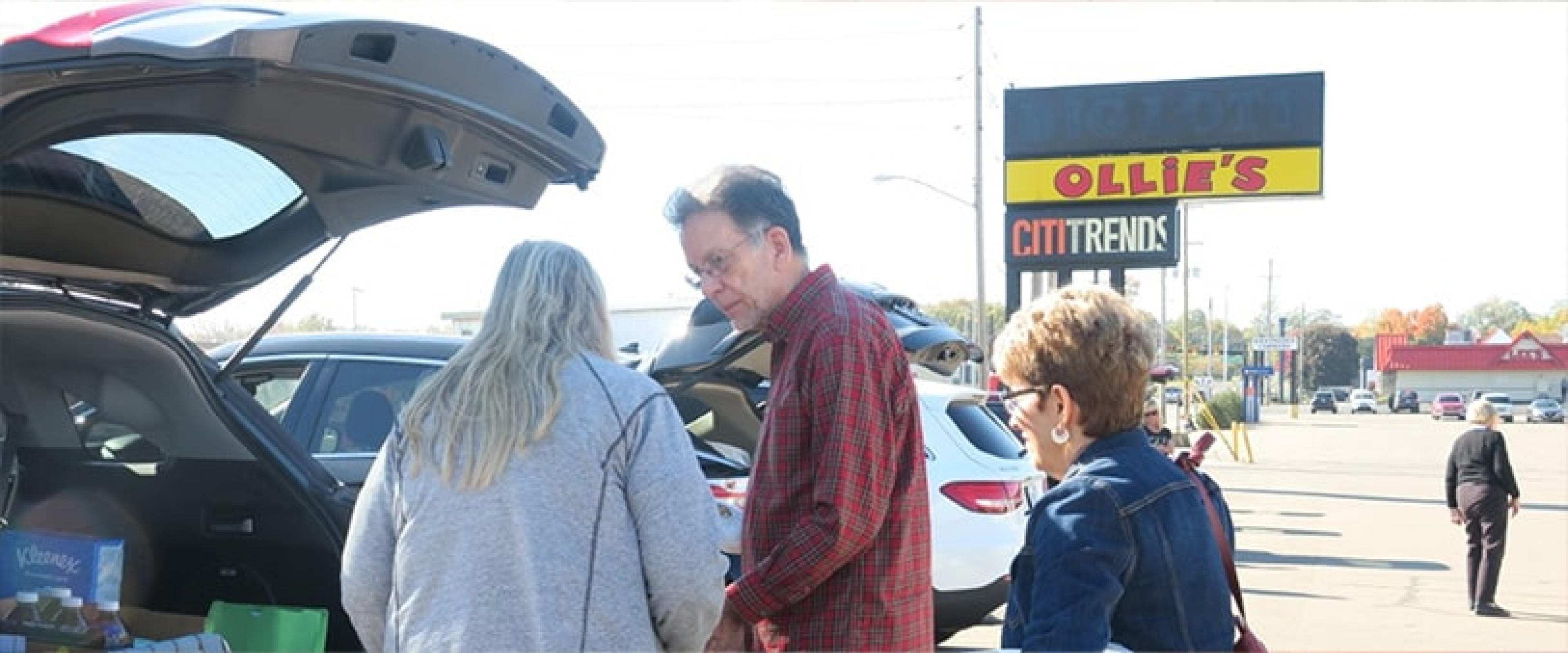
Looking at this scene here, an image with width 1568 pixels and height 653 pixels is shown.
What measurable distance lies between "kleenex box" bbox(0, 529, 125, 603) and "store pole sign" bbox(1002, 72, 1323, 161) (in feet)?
39.8

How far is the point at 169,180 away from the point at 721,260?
1653mm

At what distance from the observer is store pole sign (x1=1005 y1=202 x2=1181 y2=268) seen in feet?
48.3

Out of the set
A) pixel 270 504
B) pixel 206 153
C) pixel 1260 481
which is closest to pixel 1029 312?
pixel 206 153

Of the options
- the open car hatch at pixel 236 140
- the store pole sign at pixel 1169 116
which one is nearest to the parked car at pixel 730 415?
the open car hatch at pixel 236 140

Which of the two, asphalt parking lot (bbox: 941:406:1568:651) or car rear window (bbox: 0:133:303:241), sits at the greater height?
car rear window (bbox: 0:133:303:241)

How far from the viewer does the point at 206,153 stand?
346 centimetres

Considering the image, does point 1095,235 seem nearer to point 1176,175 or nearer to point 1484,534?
point 1176,175

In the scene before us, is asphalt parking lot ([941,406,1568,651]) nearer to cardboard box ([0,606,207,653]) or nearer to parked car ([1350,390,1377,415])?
cardboard box ([0,606,207,653])

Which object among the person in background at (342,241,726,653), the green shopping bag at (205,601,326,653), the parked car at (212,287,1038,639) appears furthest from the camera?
the parked car at (212,287,1038,639)

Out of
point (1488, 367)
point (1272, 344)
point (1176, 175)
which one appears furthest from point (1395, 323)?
point (1176, 175)

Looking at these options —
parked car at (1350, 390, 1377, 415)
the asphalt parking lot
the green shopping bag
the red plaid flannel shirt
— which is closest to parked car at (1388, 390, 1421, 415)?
parked car at (1350, 390, 1377, 415)

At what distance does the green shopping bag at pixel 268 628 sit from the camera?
410 centimetres

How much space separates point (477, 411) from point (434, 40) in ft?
2.97

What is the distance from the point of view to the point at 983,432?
780cm
